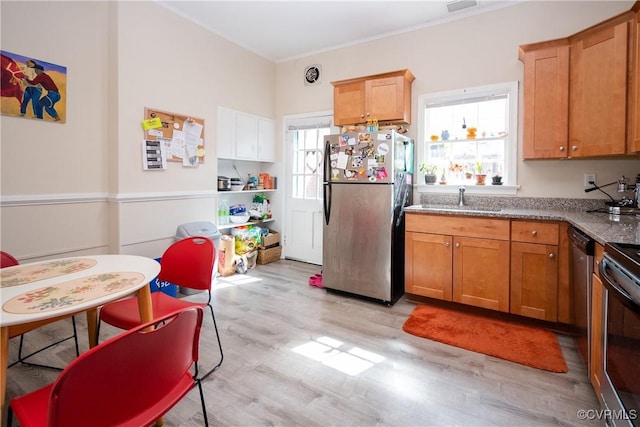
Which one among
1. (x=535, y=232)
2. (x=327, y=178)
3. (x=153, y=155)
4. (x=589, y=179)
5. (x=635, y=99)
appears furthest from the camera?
(x=327, y=178)

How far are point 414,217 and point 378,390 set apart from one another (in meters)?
1.66

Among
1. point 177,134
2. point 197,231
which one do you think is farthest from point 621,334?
point 177,134

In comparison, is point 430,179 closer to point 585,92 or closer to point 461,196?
point 461,196

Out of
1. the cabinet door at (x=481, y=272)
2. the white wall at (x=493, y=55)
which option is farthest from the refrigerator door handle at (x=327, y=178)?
the cabinet door at (x=481, y=272)

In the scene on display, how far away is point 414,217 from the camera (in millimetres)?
3055

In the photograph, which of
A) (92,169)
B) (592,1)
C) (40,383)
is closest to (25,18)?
(92,169)

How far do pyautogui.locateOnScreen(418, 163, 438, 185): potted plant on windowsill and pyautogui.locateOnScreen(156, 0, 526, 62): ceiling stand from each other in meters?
1.54

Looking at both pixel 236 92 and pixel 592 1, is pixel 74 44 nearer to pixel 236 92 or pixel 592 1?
pixel 236 92

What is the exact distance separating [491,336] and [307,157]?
3096 millimetres

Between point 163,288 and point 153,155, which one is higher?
point 153,155

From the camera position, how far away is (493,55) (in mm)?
3189

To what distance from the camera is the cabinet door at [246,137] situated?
13.7 ft

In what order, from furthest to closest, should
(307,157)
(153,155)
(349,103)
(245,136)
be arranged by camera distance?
1. (307,157)
2. (245,136)
3. (349,103)
4. (153,155)

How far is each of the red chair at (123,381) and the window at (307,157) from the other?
3.49 meters
